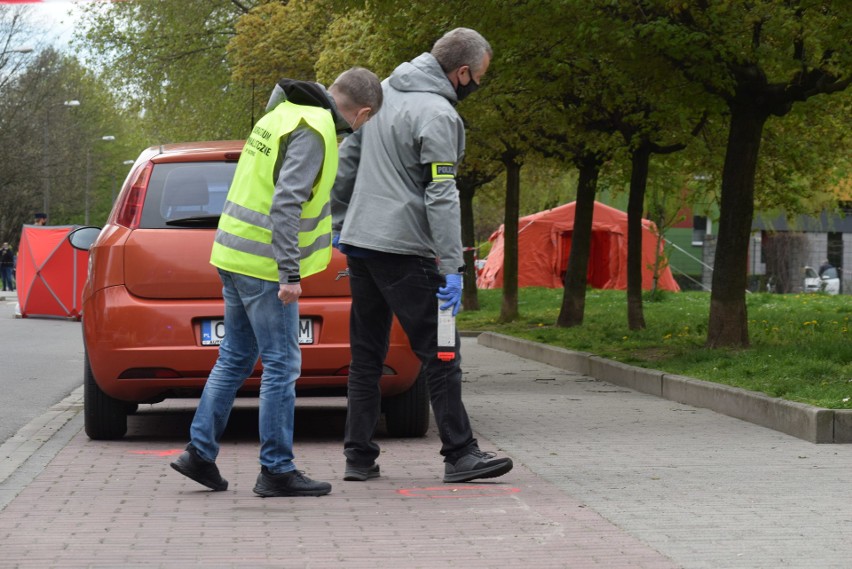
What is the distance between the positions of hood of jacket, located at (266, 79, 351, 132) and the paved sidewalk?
173 cm

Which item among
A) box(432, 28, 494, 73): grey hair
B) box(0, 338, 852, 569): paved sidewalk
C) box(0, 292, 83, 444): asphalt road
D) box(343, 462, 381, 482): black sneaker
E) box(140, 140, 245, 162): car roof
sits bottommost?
box(0, 292, 83, 444): asphalt road

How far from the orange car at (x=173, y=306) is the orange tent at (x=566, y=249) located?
104ft

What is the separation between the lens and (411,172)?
6.57 metres

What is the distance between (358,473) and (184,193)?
7.60ft

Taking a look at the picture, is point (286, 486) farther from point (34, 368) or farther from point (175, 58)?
point (175, 58)

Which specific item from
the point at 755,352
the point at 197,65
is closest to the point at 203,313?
the point at 755,352

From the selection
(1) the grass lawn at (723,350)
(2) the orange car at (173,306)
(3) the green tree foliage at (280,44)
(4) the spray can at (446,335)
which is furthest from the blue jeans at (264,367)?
(3) the green tree foliage at (280,44)

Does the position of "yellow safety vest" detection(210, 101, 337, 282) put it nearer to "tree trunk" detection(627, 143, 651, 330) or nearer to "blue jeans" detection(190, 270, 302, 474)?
"blue jeans" detection(190, 270, 302, 474)

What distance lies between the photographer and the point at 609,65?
17.2m

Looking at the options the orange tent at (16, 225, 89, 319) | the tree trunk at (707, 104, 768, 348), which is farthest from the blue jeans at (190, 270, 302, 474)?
the orange tent at (16, 225, 89, 319)

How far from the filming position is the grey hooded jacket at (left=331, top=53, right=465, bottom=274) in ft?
21.0

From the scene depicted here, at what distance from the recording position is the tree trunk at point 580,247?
21.3 meters

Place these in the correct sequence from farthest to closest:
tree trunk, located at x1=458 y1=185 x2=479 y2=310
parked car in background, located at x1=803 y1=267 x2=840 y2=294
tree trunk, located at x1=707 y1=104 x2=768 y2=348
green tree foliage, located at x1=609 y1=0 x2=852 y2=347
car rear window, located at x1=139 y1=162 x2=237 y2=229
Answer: parked car in background, located at x1=803 y1=267 x2=840 y2=294 → tree trunk, located at x1=458 y1=185 x2=479 y2=310 → tree trunk, located at x1=707 y1=104 x2=768 y2=348 → green tree foliage, located at x1=609 y1=0 x2=852 y2=347 → car rear window, located at x1=139 y1=162 x2=237 y2=229

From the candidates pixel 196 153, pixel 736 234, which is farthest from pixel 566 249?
pixel 196 153
